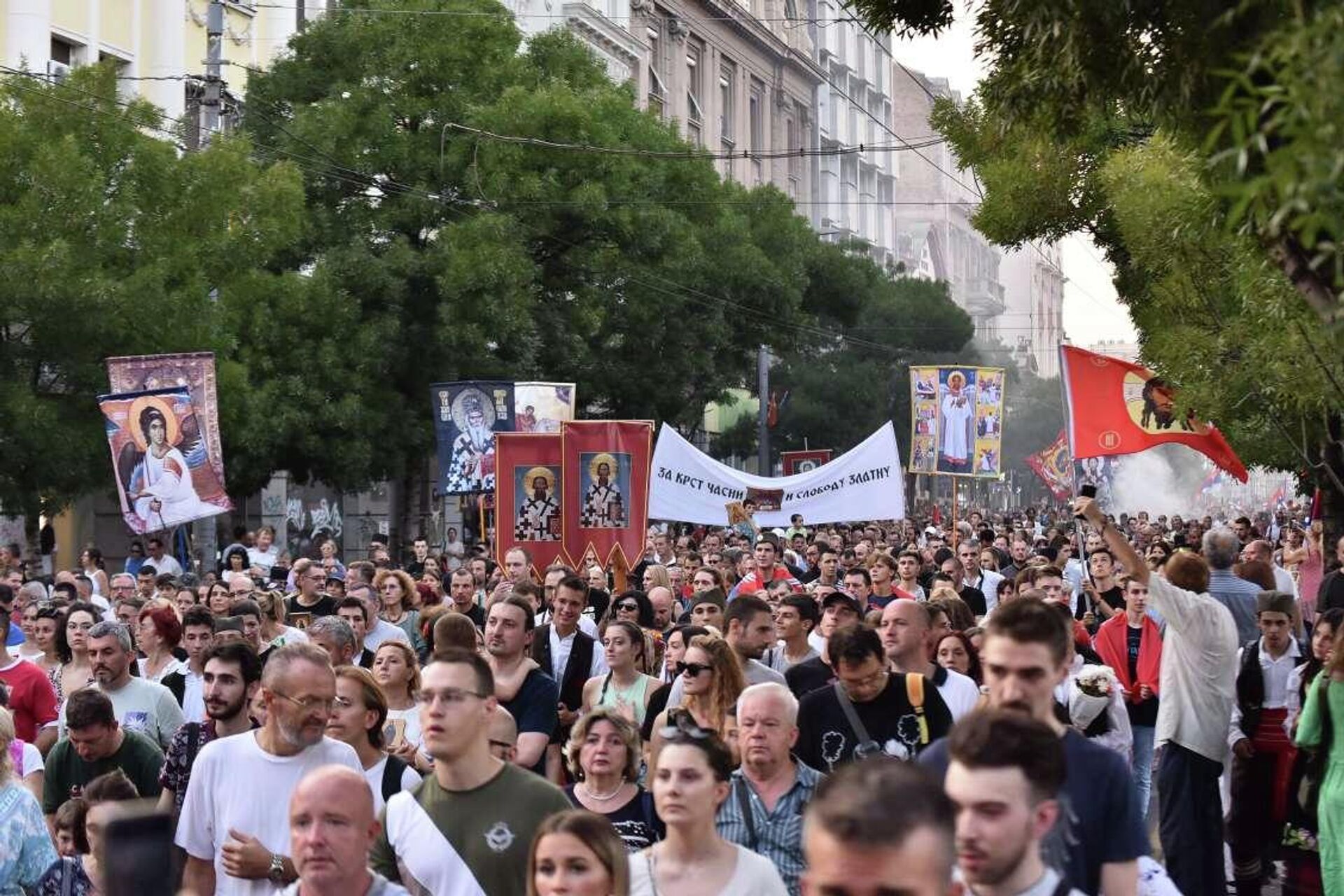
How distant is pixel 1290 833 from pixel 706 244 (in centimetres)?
3606

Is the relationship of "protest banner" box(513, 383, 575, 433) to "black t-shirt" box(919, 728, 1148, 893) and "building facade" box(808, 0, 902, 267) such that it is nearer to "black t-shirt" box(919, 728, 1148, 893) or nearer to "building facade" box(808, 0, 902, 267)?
"black t-shirt" box(919, 728, 1148, 893)

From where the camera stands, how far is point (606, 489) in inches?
740

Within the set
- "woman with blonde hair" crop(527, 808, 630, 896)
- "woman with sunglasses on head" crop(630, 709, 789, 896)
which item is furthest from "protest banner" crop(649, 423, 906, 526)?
"woman with blonde hair" crop(527, 808, 630, 896)

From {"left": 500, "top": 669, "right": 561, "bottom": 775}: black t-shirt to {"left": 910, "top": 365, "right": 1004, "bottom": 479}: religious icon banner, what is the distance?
70.9 feet

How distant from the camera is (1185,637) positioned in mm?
9312

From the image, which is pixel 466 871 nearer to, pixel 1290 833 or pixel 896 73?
pixel 1290 833

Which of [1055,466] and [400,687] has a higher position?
[1055,466]

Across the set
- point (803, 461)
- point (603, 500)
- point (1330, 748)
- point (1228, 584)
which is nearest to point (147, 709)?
point (1330, 748)

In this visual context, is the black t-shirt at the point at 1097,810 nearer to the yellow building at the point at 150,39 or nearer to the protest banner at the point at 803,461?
the yellow building at the point at 150,39

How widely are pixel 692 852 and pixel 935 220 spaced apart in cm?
14393

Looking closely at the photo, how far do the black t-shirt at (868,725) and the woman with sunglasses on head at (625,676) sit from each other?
191cm

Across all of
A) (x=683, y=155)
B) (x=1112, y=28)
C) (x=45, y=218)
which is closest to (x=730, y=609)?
(x=1112, y=28)

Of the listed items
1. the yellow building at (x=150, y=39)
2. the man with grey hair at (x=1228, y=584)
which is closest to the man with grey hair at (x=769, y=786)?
the man with grey hair at (x=1228, y=584)

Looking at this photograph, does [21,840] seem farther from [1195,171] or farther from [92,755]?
[1195,171]
